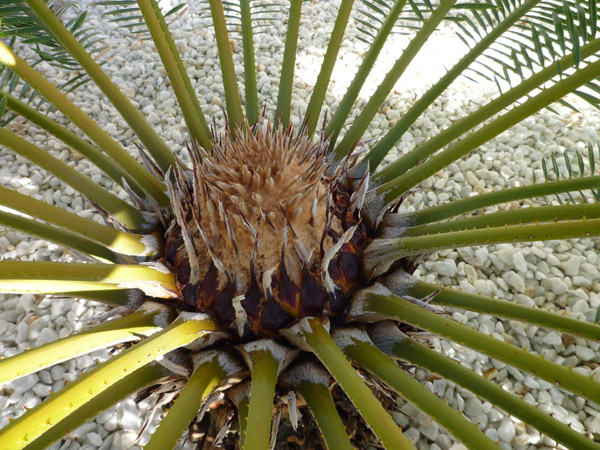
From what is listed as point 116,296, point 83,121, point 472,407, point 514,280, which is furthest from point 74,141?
point 514,280

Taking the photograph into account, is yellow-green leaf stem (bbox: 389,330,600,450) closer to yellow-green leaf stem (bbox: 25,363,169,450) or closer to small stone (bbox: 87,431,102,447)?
yellow-green leaf stem (bbox: 25,363,169,450)

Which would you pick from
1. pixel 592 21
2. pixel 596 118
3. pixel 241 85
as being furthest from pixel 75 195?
pixel 596 118

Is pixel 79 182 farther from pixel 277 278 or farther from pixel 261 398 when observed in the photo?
pixel 261 398

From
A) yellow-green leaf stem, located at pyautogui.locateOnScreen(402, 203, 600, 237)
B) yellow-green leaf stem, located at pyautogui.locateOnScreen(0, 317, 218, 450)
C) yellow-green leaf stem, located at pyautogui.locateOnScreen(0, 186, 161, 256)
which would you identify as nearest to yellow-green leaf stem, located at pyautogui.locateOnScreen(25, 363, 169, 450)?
yellow-green leaf stem, located at pyautogui.locateOnScreen(0, 317, 218, 450)

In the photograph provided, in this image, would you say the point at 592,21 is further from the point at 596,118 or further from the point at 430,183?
the point at 596,118

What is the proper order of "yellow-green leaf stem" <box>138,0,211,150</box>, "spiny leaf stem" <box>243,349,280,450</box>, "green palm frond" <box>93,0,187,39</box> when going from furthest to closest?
"green palm frond" <box>93,0,187,39</box> < "yellow-green leaf stem" <box>138,0,211,150</box> < "spiny leaf stem" <box>243,349,280,450</box>

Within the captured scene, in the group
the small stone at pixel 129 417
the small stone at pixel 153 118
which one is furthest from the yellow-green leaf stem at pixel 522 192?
the small stone at pixel 153 118
